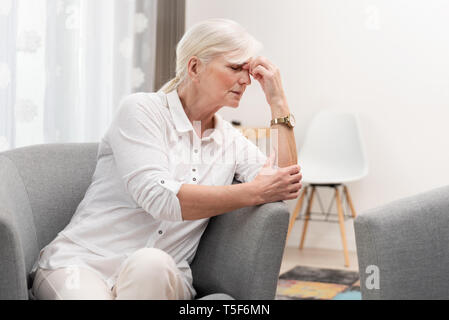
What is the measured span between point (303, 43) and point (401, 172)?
1.13 meters

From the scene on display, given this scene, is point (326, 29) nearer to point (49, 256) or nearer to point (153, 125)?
point (153, 125)

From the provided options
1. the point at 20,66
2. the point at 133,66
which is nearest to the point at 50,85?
the point at 20,66

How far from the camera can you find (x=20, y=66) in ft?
7.62

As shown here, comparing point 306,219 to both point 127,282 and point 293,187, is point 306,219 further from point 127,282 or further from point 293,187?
point 127,282

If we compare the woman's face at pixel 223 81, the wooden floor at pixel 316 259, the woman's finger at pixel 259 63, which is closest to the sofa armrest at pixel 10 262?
the woman's face at pixel 223 81

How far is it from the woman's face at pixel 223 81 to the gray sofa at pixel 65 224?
12.3 inches

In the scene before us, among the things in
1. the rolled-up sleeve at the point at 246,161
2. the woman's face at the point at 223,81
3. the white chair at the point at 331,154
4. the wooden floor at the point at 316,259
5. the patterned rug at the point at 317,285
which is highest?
the woman's face at the point at 223,81

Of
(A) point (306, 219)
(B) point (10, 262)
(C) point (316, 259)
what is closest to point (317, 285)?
(C) point (316, 259)

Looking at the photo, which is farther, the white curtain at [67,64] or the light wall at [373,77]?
the light wall at [373,77]

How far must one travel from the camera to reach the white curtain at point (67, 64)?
227 cm

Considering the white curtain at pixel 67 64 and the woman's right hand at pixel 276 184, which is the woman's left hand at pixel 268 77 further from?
the white curtain at pixel 67 64

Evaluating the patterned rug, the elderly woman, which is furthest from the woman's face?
the patterned rug

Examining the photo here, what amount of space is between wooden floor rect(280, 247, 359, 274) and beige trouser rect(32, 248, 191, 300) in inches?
81.6

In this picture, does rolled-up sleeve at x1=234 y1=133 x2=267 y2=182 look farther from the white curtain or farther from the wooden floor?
the wooden floor
